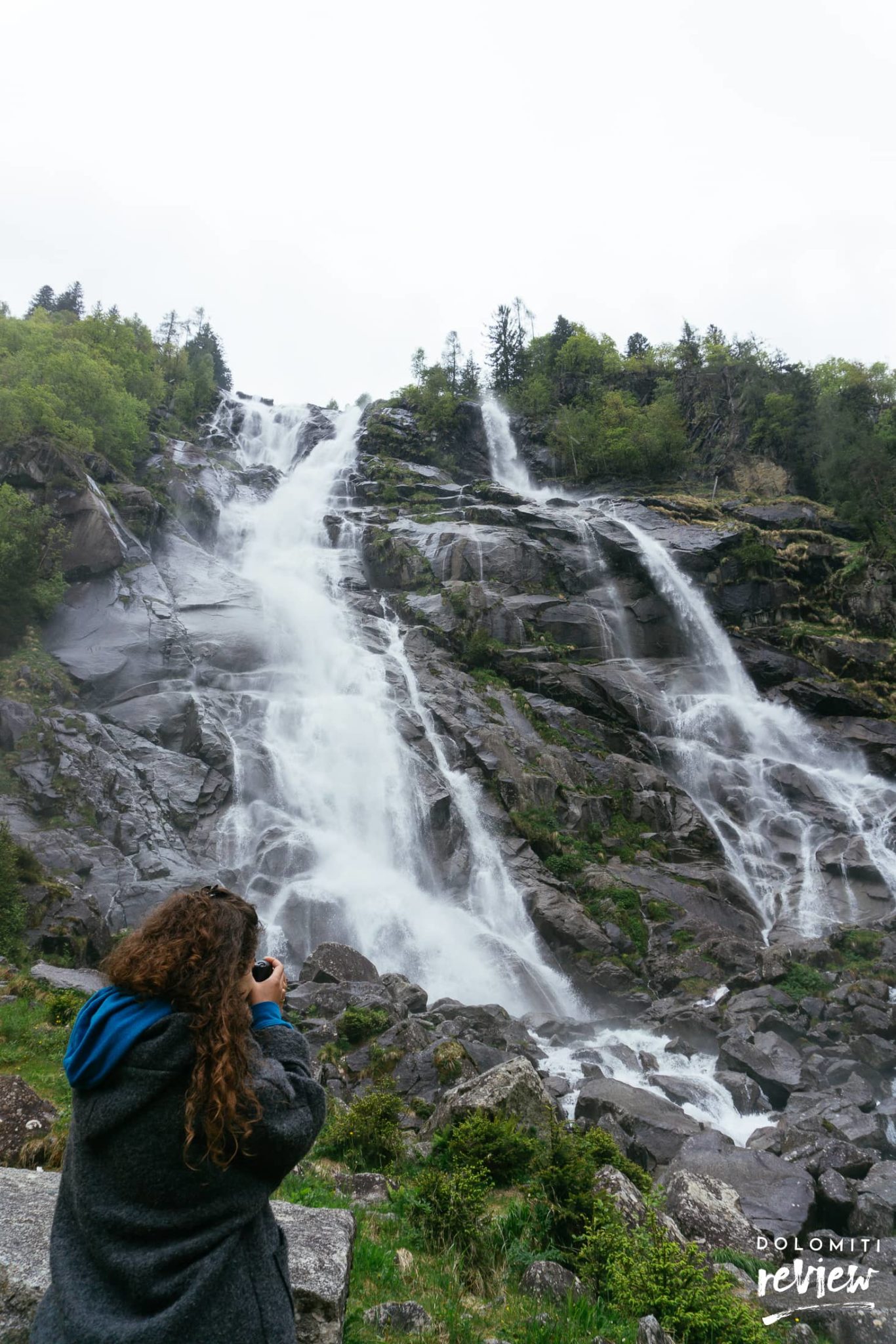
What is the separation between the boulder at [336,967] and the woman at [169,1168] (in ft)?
45.1

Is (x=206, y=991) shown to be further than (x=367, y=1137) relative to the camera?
No

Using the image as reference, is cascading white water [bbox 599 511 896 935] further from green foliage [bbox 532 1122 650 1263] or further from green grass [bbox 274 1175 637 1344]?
green grass [bbox 274 1175 637 1344]

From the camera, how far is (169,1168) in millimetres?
2221

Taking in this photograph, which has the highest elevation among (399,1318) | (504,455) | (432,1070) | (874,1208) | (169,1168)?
(504,455)

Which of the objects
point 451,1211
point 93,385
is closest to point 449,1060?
point 451,1211

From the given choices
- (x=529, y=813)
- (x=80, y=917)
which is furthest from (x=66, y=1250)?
(x=529, y=813)

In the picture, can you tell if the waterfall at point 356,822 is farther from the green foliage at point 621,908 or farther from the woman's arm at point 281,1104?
the woman's arm at point 281,1104

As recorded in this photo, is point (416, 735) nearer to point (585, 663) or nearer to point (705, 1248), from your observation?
point (585, 663)

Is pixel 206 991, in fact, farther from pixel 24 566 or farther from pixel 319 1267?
pixel 24 566

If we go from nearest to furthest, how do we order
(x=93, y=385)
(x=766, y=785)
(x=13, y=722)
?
(x=13, y=722) → (x=766, y=785) → (x=93, y=385)

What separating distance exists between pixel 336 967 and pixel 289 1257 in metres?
12.2

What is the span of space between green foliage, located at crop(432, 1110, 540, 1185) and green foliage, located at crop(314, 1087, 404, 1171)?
24.0 inches

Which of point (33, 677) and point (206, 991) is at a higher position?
point (206, 991)

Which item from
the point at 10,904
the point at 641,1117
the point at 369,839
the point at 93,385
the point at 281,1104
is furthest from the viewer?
the point at 93,385
